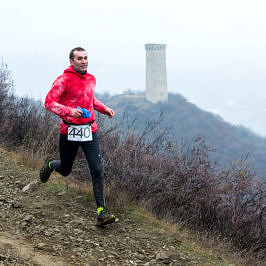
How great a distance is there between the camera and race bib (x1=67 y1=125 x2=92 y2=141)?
11.6ft

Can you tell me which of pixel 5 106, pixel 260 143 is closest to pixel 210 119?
pixel 260 143

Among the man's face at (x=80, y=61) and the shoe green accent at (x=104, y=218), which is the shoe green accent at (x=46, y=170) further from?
the man's face at (x=80, y=61)

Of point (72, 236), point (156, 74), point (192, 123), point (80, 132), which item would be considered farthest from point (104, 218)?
point (156, 74)

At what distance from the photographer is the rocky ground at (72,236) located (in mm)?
3051

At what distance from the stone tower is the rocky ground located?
83.7 metres

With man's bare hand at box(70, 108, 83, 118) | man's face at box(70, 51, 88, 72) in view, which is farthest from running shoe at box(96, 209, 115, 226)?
man's face at box(70, 51, 88, 72)

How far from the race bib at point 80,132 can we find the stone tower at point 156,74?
84232 millimetres

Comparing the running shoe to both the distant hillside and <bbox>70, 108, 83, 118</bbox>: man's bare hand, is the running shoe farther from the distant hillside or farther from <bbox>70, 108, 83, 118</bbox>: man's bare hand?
the distant hillside

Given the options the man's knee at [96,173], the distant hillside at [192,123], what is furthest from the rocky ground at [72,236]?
the distant hillside at [192,123]

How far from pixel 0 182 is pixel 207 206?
8.70 ft

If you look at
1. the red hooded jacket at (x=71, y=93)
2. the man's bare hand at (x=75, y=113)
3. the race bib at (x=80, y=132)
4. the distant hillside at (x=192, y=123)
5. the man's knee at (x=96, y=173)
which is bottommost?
the distant hillside at (x=192, y=123)

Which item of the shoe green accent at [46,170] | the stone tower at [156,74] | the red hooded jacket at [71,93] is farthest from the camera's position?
the stone tower at [156,74]

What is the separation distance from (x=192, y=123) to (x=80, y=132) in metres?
75.4

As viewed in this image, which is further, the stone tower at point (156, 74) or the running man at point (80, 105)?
the stone tower at point (156, 74)
